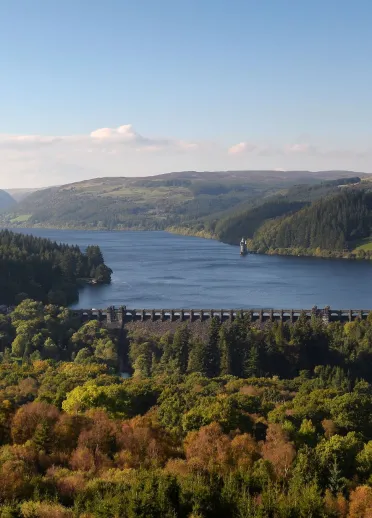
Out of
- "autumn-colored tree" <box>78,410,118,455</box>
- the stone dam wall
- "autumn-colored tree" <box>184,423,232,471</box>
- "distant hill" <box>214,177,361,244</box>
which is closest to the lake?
the stone dam wall

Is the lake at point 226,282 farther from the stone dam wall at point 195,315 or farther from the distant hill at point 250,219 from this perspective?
the distant hill at point 250,219

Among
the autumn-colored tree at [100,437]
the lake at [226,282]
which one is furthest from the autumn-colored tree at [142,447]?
the lake at [226,282]

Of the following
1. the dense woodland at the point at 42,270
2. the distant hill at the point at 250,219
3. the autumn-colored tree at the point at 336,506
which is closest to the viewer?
the autumn-colored tree at the point at 336,506

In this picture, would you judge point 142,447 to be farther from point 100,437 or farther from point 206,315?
point 206,315

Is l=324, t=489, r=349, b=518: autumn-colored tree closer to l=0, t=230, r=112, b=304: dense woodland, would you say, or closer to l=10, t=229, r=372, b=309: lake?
l=10, t=229, r=372, b=309: lake

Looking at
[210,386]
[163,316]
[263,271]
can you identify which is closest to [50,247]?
[263,271]

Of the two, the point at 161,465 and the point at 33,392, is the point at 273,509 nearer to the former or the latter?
the point at 161,465
